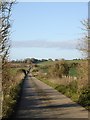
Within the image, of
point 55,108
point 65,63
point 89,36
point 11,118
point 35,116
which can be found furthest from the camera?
point 65,63

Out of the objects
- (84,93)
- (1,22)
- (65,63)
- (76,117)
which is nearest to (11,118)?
(76,117)

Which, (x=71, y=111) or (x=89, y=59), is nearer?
(x=71, y=111)

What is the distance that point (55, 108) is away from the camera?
23.6 metres

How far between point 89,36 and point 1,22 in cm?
1076

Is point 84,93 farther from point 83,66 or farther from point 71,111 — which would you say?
point 71,111

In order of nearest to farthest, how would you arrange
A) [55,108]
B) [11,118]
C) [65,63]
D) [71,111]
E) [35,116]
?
[11,118]
[35,116]
[71,111]
[55,108]
[65,63]

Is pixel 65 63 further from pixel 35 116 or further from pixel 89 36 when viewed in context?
pixel 35 116

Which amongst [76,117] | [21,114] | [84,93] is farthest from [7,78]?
[84,93]

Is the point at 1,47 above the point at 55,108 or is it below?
above

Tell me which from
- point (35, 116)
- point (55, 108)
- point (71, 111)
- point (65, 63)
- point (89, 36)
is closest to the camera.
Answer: point (35, 116)

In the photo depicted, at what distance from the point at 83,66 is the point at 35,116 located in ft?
32.5

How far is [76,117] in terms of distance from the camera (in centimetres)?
1938

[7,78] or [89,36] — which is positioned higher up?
[89,36]

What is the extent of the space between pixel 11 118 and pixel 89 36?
11558 mm
